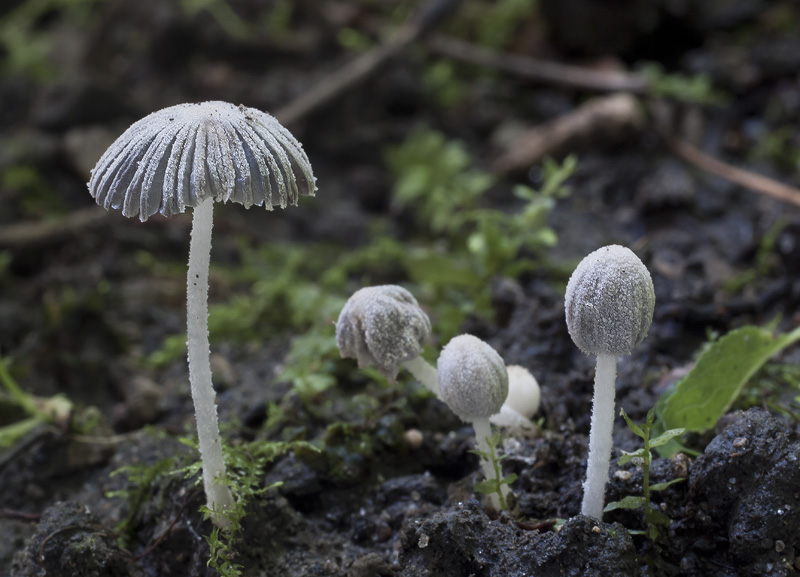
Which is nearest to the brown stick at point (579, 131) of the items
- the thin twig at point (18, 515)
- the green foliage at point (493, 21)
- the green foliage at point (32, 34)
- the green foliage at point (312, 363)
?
the green foliage at point (493, 21)

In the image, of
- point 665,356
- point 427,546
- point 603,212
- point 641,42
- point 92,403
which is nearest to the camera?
point 427,546

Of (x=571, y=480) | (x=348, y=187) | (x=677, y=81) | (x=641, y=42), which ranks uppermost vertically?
(x=641, y=42)

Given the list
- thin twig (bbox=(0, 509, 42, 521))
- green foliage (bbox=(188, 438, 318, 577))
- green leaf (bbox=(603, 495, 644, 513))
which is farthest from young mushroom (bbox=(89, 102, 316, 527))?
green leaf (bbox=(603, 495, 644, 513))

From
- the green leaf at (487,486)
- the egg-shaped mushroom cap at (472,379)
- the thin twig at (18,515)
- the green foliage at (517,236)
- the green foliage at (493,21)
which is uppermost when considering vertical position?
the green foliage at (493,21)

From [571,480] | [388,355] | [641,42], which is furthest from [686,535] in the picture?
[641,42]

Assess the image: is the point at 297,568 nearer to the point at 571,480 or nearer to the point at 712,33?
the point at 571,480

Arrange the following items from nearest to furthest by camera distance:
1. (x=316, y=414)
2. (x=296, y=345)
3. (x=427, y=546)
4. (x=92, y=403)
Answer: (x=427, y=546), (x=316, y=414), (x=296, y=345), (x=92, y=403)

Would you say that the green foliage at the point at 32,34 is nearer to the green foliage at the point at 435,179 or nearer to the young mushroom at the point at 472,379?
the green foliage at the point at 435,179
